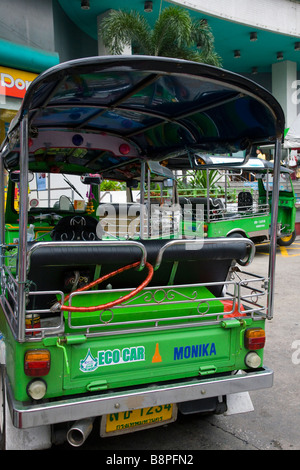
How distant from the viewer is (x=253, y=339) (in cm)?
295

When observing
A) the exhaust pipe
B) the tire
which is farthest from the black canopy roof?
the tire

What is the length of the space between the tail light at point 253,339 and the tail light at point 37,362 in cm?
133

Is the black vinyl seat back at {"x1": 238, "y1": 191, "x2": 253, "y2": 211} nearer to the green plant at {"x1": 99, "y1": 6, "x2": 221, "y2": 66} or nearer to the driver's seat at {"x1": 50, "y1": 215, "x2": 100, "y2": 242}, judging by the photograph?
the green plant at {"x1": 99, "y1": 6, "x2": 221, "y2": 66}

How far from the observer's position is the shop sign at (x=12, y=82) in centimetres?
978

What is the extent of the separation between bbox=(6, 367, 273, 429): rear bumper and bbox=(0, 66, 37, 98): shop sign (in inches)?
338

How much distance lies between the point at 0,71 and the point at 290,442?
9.51 m

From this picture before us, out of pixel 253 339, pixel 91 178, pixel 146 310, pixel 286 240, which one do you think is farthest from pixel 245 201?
pixel 146 310

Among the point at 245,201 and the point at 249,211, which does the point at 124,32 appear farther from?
the point at 249,211

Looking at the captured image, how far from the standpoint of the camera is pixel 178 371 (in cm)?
279

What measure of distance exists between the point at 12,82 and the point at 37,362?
8.97 meters

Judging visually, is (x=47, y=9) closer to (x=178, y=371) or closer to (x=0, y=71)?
(x=0, y=71)

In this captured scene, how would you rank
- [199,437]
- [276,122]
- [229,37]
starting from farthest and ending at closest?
[229,37], [199,437], [276,122]

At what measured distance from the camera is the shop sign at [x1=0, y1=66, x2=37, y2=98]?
9781 millimetres
